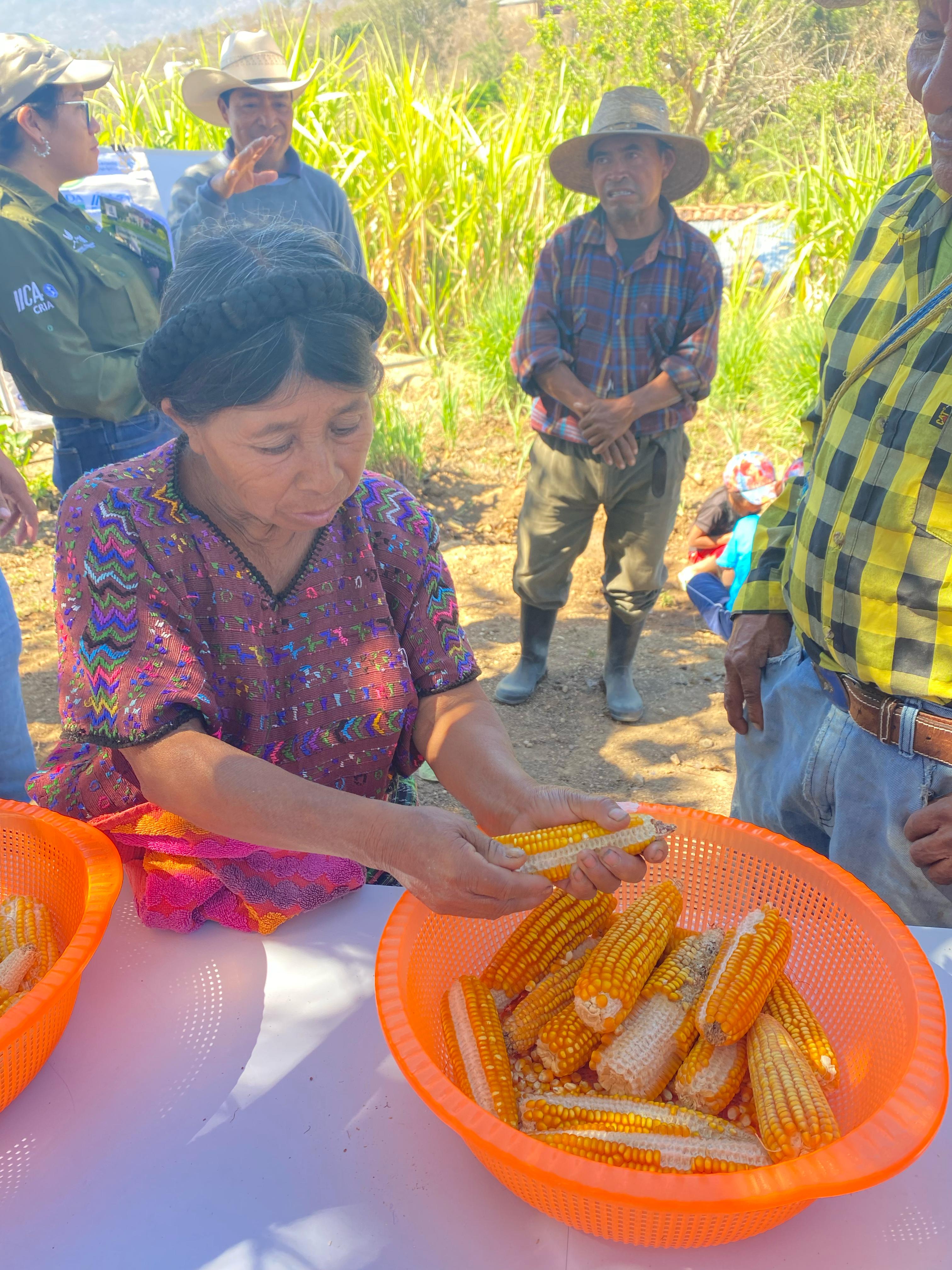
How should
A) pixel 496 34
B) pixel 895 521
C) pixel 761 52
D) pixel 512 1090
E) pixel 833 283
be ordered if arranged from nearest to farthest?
pixel 512 1090 → pixel 895 521 → pixel 833 283 → pixel 761 52 → pixel 496 34

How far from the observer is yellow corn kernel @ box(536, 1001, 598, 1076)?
132cm

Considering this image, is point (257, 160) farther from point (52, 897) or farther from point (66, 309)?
point (52, 897)

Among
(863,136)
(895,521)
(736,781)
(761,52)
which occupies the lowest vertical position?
(736,781)

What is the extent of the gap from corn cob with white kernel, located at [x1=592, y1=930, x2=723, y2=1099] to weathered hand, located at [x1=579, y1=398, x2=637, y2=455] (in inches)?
120

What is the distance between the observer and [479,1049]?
4.23 feet

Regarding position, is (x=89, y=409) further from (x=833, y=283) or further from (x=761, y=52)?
(x=761, y=52)

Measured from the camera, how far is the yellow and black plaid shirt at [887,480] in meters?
1.67

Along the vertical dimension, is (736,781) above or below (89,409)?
below

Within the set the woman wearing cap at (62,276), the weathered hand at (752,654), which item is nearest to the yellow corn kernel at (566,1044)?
the weathered hand at (752,654)

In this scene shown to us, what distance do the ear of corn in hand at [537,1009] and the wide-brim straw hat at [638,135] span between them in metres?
3.86

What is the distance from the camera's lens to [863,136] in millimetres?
9633

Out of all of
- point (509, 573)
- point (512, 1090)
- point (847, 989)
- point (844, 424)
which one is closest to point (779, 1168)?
point (512, 1090)

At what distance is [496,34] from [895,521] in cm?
3725

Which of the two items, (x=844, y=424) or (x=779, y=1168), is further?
(x=844, y=424)
